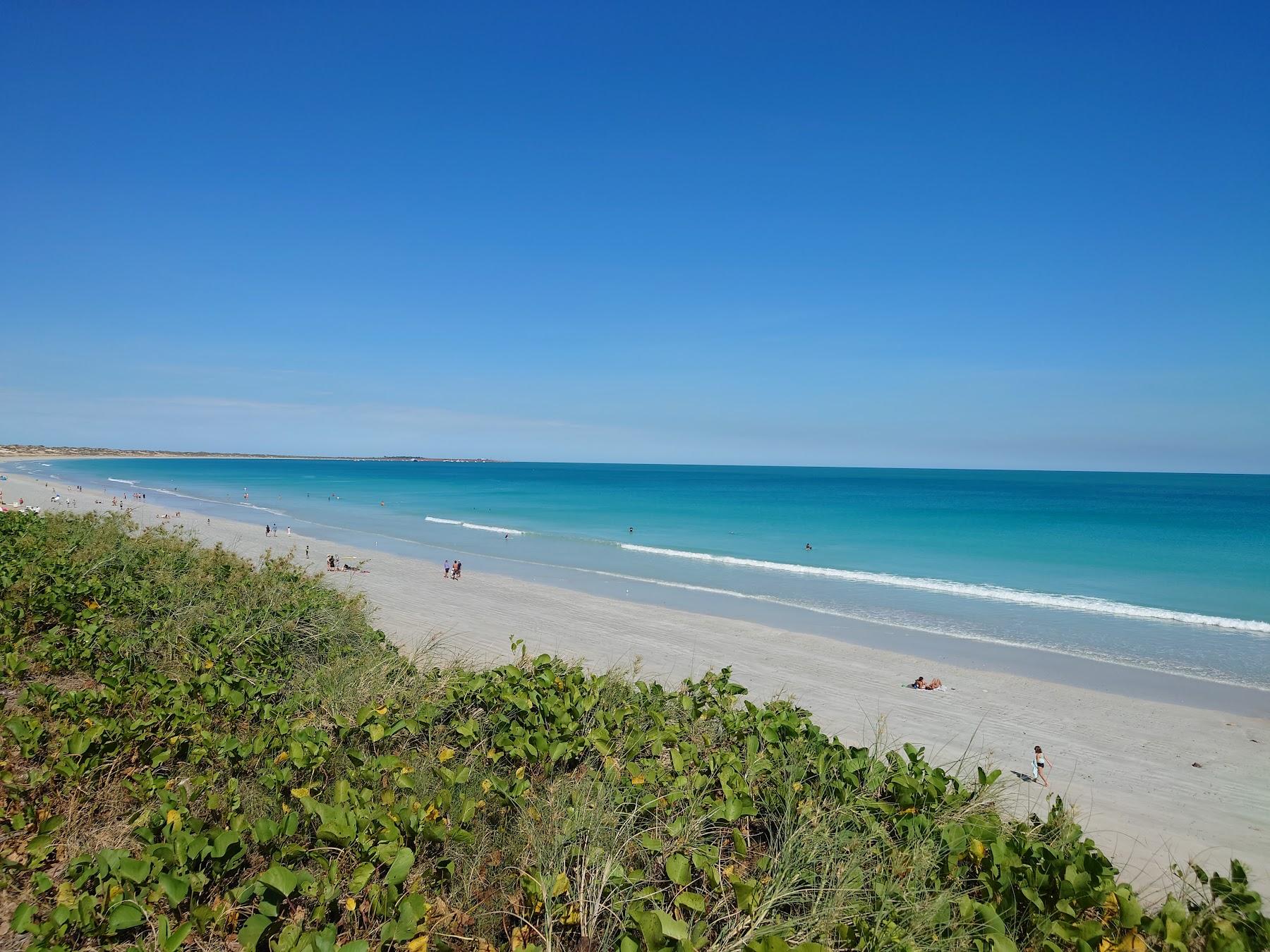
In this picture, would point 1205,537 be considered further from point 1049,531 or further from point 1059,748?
point 1059,748

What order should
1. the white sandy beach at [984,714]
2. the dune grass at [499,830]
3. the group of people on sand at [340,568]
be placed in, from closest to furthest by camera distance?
the dune grass at [499,830], the white sandy beach at [984,714], the group of people on sand at [340,568]

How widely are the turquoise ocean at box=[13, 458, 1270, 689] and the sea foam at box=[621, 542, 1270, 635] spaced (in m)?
0.13

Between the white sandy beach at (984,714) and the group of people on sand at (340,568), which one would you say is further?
the group of people on sand at (340,568)

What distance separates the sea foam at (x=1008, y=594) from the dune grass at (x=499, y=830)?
25.2 m

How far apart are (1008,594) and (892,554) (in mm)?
11479

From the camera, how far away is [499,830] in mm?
3834

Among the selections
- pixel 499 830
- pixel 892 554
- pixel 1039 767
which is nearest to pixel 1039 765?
pixel 1039 767

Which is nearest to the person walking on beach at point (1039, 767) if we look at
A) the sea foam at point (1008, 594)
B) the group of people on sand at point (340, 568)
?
the sea foam at point (1008, 594)

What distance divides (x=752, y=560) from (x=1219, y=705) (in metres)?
22.1

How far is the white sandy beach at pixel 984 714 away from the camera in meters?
9.24

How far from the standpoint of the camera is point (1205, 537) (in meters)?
50.0

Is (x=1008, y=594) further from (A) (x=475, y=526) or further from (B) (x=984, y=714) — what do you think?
(A) (x=475, y=526)

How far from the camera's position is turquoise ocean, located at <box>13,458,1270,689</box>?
2188cm

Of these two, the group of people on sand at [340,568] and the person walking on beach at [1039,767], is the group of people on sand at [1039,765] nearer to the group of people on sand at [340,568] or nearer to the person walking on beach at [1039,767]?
the person walking on beach at [1039,767]
